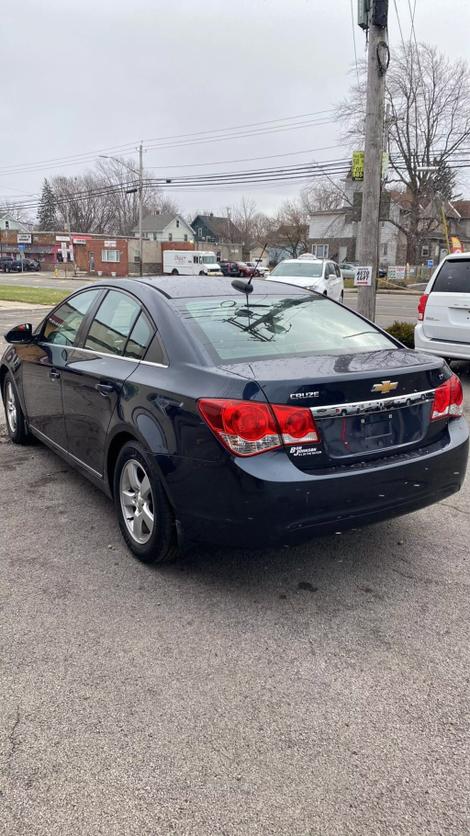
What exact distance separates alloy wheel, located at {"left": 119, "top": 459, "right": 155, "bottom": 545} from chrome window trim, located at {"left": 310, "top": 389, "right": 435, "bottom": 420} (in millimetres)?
1013

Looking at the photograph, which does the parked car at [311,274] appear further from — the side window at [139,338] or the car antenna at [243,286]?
the side window at [139,338]

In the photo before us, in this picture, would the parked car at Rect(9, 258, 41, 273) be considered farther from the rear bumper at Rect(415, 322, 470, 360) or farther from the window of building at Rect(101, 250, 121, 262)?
the rear bumper at Rect(415, 322, 470, 360)

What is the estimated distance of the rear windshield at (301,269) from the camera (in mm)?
17859

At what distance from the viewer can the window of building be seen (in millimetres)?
62156

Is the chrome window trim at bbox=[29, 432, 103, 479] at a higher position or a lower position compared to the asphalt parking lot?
higher

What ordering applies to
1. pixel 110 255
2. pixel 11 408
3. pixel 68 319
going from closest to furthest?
pixel 68 319 → pixel 11 408 → pixel 110 255

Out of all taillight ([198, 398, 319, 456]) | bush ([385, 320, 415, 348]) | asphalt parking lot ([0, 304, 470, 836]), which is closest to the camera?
asphalt parking lot ([0, 304, 470, 836])

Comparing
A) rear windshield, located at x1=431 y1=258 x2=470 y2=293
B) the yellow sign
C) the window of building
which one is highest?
the window of building

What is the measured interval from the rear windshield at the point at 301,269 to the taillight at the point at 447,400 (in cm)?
1459

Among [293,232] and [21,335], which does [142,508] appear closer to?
[21,335]

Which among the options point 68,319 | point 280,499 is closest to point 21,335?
point 68,319

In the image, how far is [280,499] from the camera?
2.78 m

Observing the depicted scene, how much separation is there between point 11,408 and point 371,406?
3.90 meters

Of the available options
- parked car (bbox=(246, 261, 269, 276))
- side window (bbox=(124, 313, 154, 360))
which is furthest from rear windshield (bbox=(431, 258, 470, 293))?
side window (bbox=(124, 313, 154, 360))
